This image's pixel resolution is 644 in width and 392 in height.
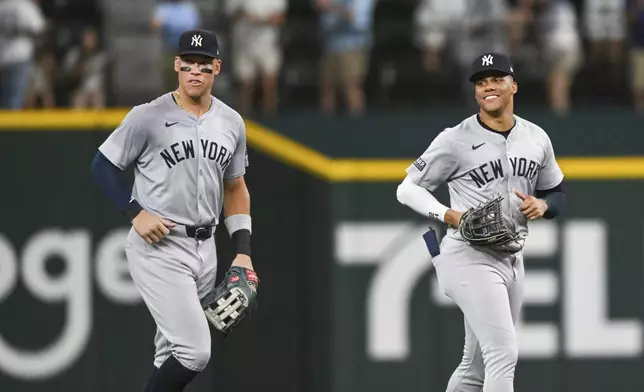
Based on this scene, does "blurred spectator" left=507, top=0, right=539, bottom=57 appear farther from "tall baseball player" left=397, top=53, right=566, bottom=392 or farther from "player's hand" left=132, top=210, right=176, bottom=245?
"player's hand" left=132, top=210, right=176, bottom=245

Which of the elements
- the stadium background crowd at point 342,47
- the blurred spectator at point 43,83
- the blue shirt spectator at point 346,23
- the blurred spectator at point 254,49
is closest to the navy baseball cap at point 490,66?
the stadium background crowd at point 342,47

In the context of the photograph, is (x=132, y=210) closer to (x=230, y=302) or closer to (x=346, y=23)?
(x=230, y=302)

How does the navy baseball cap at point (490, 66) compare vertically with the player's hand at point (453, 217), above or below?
above

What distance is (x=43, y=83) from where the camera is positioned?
33.2 ft

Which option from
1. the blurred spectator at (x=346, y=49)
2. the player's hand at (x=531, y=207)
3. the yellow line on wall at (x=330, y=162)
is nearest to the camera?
the player's hand at (x=531, y=207)

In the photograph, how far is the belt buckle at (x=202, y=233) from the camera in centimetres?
628

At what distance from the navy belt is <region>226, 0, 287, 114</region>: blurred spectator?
4.22 metres

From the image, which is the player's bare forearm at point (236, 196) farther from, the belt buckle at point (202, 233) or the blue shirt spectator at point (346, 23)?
the blue shirt spectator at point (346, 23)

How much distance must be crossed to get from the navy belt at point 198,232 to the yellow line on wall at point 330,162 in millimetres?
2060

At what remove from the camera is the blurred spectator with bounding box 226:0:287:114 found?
10539 millimetres

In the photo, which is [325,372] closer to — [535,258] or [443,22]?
[535,258]

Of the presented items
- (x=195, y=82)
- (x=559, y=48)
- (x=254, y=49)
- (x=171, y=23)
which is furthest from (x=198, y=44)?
(x=559, y=48)

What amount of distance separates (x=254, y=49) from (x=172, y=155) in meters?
4.48

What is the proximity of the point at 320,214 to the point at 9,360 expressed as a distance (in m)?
2.11
